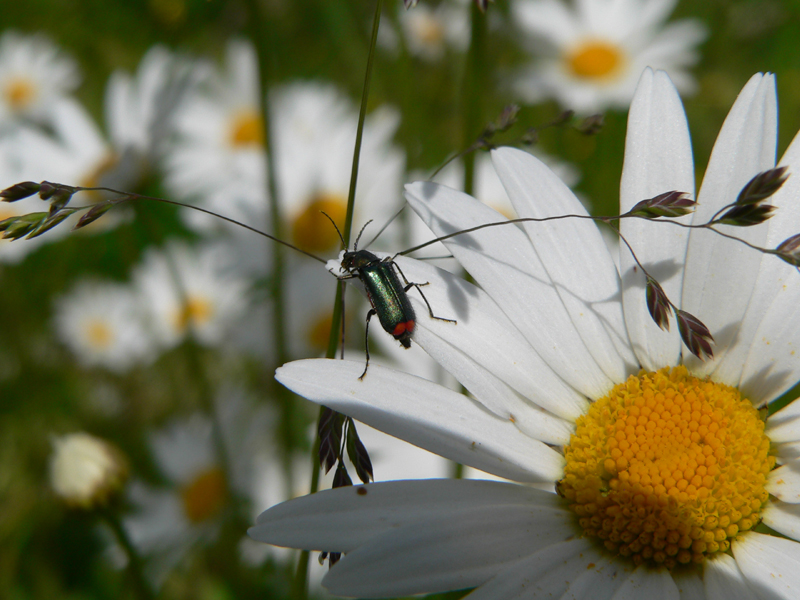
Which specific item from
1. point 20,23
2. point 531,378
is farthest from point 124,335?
point 531,378

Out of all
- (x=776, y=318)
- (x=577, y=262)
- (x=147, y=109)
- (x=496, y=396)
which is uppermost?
(x=147, y=109)

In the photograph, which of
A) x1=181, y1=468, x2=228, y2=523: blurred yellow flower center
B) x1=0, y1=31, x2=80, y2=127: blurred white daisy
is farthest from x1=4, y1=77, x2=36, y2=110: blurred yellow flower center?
x1=181, y1=468, x2=228, y2=523: blurred yellow flower center

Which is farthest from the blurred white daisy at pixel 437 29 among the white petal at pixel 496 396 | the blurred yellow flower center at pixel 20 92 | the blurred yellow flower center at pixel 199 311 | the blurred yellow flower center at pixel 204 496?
the white petal at pixel 496 396

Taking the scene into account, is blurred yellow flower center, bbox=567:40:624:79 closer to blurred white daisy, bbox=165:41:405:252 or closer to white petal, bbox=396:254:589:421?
blurred white daisy, bbox=165:41:405:252

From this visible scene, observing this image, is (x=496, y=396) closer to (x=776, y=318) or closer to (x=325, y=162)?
(x=776, y=318)

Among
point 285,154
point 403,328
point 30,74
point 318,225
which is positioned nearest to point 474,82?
point 403,328

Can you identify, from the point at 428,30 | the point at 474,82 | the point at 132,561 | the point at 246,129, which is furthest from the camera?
the point at 428,30

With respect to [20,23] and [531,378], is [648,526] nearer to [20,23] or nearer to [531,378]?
[531,378]
